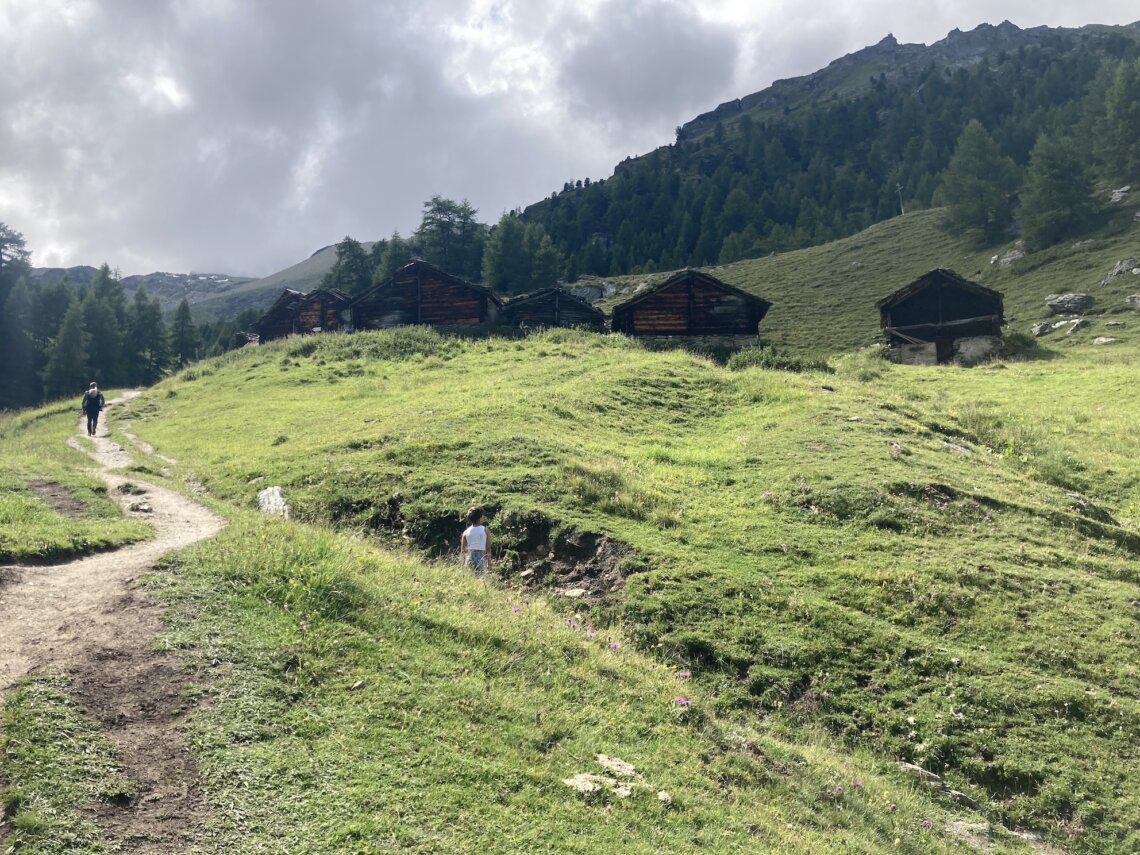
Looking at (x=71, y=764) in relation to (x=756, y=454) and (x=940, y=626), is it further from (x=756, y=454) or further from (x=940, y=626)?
(x=756, y=454)

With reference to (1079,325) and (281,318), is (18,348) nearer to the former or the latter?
(281,318)

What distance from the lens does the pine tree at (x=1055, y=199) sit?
2672 inches

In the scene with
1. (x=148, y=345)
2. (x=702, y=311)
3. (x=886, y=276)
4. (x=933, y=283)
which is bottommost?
(x=702, y=311)

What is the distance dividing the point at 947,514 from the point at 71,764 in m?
16.2

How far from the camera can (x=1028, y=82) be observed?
152m

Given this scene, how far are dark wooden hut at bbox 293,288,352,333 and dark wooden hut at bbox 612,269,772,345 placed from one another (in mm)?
29133

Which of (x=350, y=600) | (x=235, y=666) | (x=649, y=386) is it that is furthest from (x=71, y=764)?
(x=649, y=386)

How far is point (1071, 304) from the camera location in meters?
52.4

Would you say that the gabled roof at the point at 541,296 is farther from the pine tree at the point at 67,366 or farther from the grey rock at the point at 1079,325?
the pine tree at the point at 67,366

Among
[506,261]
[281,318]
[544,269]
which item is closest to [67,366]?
[281,318]

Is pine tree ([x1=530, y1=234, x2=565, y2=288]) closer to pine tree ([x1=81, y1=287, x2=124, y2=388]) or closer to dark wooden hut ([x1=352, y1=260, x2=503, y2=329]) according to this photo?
dark wooden hut ([x1=352, y1=260, x2=503, y2=329])

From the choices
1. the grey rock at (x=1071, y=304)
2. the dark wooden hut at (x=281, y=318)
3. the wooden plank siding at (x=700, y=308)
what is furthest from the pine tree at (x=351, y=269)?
the grey rock at (x=1071, y=304)

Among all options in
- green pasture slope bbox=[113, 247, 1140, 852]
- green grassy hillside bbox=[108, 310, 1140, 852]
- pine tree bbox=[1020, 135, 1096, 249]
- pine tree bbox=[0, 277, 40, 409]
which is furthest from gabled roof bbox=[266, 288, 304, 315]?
pine tree bbox=[1020, 135, 1096, 249]

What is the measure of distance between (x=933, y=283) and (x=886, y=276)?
2610cm
